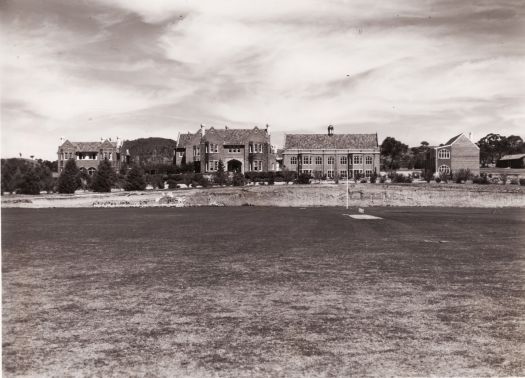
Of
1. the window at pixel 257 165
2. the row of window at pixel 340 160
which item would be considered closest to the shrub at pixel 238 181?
the window at pixel 257 165

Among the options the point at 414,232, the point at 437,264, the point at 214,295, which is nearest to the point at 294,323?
the point at 214,295

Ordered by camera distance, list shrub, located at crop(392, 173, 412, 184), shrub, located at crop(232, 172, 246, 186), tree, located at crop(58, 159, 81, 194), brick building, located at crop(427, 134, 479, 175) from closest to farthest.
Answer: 1. tree, located at crop(58, 159, 81, 194)
2. shrub, located at crop(232, 172, 246, 186)
3. shrub, located at crop(392, 173, 412, 184)
4. brick building, located at crop(427, 134, 479, 175)

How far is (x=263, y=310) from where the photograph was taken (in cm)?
835

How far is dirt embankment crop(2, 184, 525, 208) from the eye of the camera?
51.9 meters

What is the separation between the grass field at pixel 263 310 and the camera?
6008 mm

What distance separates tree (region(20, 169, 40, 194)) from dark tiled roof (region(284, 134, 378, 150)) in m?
55.6

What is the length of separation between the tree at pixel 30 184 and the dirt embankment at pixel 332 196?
19.6 feet

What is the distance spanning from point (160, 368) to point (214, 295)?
364 cm

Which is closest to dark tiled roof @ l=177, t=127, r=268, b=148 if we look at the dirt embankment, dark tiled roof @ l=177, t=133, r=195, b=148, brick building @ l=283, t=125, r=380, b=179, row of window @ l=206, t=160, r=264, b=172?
row of window @ l=206, t=160, r=264, b=172

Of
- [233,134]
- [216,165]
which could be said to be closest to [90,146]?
[216,165]

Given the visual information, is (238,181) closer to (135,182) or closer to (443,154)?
(135,182)

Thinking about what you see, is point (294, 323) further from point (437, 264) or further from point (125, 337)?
point (437, 264)

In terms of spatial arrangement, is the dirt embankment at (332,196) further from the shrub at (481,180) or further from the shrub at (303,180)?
the shrub at (303,180)

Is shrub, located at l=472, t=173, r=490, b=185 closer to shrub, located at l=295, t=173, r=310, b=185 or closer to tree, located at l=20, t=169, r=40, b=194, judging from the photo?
shrub, located at l=295, t=173, r=310, b=185
